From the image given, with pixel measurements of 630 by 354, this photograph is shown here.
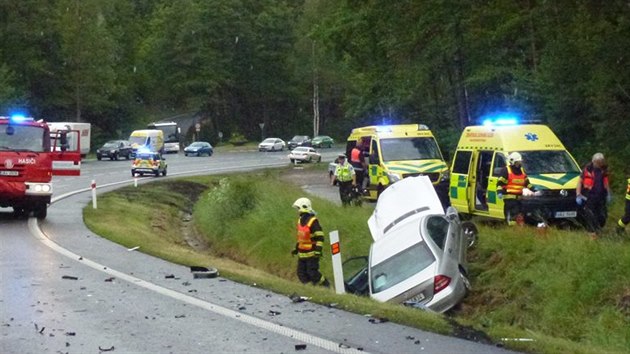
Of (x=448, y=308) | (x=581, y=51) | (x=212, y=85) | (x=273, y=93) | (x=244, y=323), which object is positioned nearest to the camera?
(x=244, y=323)

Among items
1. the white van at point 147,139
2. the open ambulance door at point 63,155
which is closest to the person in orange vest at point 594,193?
the open ambulance door at point 63,155

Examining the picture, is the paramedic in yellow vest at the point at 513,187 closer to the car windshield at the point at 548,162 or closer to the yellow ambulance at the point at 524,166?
the yellow ambulance at the point at 524,166

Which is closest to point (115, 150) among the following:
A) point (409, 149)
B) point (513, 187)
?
point (409, 149)

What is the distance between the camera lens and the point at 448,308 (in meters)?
13.2

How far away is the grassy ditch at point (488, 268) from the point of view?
35.7 ft

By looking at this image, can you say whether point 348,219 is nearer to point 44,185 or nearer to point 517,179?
point 517,179

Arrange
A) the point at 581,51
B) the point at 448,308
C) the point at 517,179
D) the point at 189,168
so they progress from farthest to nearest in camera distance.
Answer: the point at 189,168, the point at 581,51, the point at 517,179, the point at 448,308

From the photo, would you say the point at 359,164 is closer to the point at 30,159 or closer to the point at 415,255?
the point at 30,159

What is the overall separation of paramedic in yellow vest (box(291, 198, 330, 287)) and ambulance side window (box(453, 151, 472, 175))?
717 centimetres

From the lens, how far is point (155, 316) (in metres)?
10.5

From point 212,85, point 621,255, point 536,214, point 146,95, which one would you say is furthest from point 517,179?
point 146,95

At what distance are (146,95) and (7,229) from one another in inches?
3235

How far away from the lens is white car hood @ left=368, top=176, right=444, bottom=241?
599 inches

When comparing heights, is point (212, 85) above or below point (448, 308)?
above
